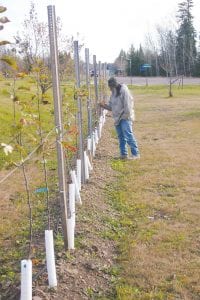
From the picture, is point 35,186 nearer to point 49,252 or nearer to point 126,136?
point 126,136

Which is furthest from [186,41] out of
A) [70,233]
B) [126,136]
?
[70,233]

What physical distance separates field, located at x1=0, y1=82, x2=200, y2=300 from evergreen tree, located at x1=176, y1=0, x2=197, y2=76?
→ 54891 millimetres

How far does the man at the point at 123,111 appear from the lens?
9.51 metres

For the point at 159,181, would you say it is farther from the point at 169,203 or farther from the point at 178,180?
the point at 169,203

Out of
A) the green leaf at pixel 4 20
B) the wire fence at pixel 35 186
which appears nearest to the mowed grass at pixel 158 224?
the wire fence at pixel 35 186

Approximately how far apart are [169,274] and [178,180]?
3.62 meters

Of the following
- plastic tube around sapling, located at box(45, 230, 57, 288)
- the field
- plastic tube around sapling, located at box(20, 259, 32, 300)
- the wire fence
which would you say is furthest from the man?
plastic tube around sapling, located at box(20, 259, 32, 300)

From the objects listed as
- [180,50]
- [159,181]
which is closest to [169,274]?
[159,181]

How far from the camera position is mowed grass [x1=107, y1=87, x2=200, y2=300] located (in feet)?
13.8

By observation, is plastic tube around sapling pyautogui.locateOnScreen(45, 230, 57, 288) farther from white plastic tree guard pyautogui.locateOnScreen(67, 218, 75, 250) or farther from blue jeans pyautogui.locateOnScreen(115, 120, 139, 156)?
blue jeans pyautogui.locateOnScreen(115, 120, 139, 156)

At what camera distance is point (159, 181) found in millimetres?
7914

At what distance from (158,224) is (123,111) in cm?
416

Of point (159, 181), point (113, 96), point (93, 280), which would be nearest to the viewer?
point (93, 280)

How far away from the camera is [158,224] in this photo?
5.77 meters
